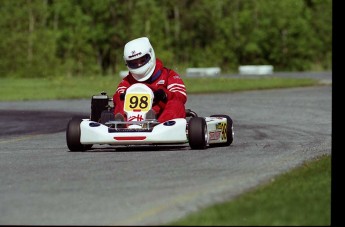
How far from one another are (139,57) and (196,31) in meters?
80.6

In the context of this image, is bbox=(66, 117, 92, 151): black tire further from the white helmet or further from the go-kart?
the white helmet

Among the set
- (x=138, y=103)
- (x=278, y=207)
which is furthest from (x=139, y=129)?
(x=278, y=207)

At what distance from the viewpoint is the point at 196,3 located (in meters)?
97.6

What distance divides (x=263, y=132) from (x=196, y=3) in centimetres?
7727

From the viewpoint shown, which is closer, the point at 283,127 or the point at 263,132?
the point at 263,132

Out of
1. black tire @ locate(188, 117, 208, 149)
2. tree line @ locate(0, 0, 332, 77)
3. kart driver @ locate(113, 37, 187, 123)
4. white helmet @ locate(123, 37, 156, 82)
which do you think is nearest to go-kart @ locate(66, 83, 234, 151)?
black tire @ locate(188, 117, 208, 149)

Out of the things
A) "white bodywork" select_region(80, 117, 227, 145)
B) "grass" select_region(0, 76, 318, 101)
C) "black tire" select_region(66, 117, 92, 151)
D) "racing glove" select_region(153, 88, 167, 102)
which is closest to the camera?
"white bodywork" select_region(80, 117, 227, 145)

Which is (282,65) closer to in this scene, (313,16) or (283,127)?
(313,16)

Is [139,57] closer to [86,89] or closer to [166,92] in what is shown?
[166,92]

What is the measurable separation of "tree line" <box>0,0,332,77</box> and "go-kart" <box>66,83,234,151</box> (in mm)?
67793

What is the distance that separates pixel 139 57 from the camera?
56.4ft

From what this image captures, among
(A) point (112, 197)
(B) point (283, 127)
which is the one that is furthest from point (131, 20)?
(A) point (112, 197)

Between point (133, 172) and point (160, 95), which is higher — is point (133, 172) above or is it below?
below

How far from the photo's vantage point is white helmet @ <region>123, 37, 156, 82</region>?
679 inches
